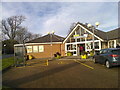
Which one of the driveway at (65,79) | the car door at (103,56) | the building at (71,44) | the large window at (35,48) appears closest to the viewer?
the driveway at (65,79)

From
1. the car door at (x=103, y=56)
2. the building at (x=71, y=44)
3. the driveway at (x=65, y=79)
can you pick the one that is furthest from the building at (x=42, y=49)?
the driveway at (x=65, y=79)

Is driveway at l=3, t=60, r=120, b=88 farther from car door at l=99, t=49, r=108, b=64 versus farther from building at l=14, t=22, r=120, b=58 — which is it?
building at l=14, t=22, r=120, b=58

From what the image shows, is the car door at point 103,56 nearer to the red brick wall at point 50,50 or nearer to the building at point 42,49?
the building at point 42,49

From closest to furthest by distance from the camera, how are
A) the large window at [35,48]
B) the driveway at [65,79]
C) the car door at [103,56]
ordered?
the driveway at [65,79] < the car door at [103,56] < the large window at [35,48]

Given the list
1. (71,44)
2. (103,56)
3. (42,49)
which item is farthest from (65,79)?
(42,49)

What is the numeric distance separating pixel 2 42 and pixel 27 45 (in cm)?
3142

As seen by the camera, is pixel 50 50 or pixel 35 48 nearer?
pixel 35 48

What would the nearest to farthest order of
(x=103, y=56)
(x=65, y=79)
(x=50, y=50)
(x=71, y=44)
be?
(x=65, y=79), (x=103, y=56), (x=71, y=44), (x=50, y=50)

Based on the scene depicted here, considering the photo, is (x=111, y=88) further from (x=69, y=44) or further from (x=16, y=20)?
→ (x=16, y=20)

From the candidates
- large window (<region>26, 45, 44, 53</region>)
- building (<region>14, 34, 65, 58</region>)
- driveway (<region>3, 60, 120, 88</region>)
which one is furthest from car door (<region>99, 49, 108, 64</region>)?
large window (<region>26, 45, 44, 53</region>)

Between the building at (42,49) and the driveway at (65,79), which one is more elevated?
the building at (42,49)

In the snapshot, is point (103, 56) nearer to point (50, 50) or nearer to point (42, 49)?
point (50, 50)

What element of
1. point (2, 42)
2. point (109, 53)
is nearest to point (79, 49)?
point (109, 53)

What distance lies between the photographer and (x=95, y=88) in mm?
4926
